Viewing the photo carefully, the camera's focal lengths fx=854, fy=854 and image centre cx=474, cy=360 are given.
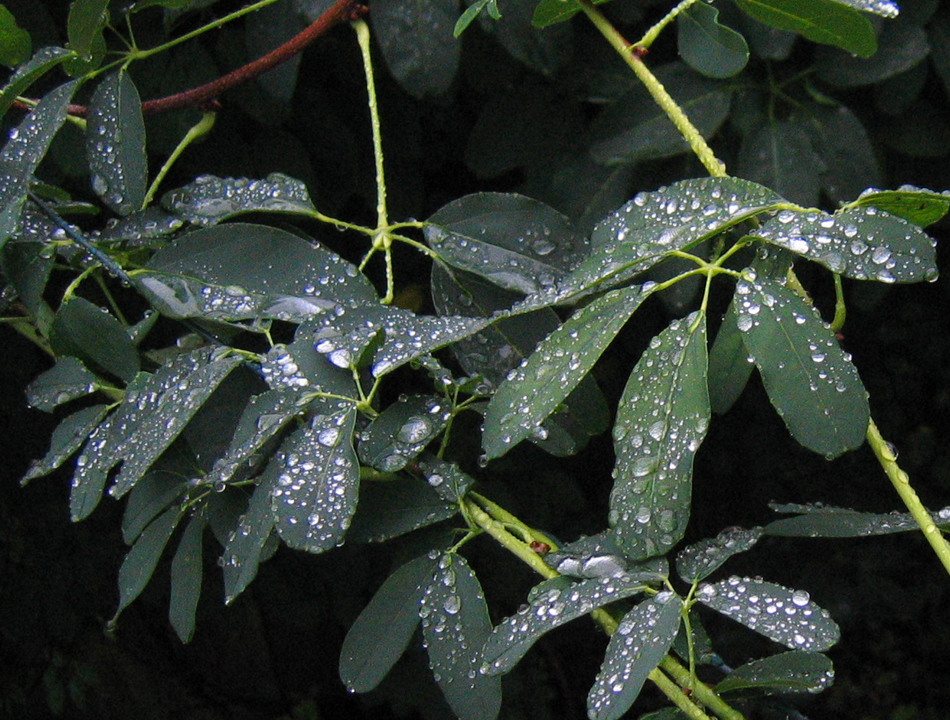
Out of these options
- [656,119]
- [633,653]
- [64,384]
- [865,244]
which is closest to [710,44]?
[656,119]

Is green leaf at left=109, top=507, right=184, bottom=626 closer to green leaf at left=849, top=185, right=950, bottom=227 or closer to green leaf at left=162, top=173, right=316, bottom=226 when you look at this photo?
green leaf at left=162, top=173, right=316, bottom=226

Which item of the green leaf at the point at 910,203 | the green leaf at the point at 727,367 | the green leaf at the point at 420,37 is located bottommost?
the green leaf at the point at 727,367

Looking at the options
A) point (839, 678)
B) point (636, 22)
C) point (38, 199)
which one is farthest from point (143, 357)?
point (839, 678)

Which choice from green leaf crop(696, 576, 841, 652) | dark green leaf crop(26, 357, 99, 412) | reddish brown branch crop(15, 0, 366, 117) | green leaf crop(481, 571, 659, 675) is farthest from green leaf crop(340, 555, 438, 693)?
reddish brown branch crop(15, 0, 366, 117)

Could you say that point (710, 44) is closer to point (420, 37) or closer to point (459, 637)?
point (420, 37)

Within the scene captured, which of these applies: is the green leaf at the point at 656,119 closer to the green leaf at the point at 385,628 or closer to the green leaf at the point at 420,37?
the green leaf at the point at 420,37

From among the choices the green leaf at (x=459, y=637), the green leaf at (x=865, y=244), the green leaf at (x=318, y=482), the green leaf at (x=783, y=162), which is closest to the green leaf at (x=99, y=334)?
the green leaf at (x=318, y=482)

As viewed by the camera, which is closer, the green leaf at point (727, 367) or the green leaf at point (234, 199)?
the green leaf at point (727, 367)

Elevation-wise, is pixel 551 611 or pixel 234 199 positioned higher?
pixel 234 199
